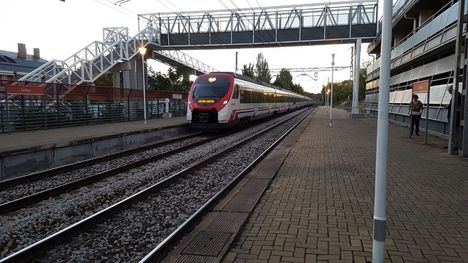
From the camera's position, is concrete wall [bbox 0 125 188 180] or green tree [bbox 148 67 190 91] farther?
green tree [bbox 148 67 190 91]

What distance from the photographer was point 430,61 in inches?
797

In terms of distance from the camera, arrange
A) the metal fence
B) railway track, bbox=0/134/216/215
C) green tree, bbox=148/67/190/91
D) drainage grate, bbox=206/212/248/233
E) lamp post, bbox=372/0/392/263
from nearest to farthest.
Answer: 1. lamp post, bbox=372/0/392/263
2. drainage grate, bbox=206/212/248/233
3. railway track, bbox=0/134/216/215
4. the metal fence
5. green tree, bbox=148/67/190/91

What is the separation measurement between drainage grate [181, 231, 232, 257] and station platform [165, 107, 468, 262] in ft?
0.04

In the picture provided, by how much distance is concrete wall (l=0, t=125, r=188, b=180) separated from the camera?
10.3m

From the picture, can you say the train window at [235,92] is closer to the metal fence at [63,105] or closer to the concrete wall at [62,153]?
the concrete wall at [62,153]

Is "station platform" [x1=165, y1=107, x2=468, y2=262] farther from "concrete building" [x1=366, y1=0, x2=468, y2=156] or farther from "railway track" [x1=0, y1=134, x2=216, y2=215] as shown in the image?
"concrete building" [x1=366, y1=0, x2=468, y2=156]

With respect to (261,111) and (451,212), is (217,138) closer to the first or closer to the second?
(261,111)

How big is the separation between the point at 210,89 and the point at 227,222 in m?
14.3

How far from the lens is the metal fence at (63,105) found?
52.7ft

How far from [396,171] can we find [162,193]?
5242 millimetres

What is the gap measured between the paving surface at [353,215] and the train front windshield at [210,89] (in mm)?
9398

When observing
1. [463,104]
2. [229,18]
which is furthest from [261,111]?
[463,104]

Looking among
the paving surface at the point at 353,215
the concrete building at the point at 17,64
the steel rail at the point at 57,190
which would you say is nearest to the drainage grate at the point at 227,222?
the paving surface at the point at 353,215

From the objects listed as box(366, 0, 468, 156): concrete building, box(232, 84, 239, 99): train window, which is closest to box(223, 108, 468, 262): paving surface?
box(366, 0, 468, 156): concrete building
